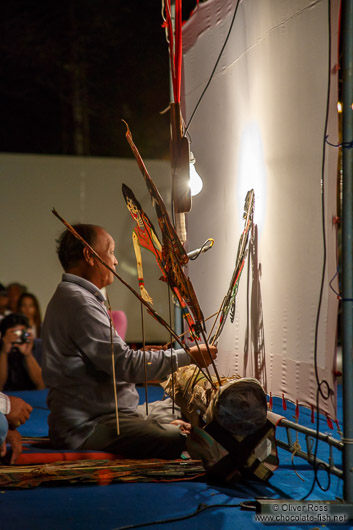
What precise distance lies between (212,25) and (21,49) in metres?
4.81

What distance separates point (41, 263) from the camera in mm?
6422

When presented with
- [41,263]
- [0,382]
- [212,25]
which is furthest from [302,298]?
[41,263]

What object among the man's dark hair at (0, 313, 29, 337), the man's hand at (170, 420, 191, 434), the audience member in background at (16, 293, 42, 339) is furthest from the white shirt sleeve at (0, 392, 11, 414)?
the audience member in background at (16, 293, 42, 339)

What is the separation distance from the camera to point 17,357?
190 inches

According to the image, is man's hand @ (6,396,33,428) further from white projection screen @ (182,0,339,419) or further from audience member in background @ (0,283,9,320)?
audience member in background @ (0,283,9,320)

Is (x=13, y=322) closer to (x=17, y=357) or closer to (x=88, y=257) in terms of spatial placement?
(x=17, y=357)

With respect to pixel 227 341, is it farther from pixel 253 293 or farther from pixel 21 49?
pixel 21 49

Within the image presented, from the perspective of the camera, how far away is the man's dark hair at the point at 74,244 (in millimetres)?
2506

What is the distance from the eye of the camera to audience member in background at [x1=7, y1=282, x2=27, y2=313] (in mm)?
6273

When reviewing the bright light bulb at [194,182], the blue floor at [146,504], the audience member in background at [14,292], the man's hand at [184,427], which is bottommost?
the blue floor at [146,504]

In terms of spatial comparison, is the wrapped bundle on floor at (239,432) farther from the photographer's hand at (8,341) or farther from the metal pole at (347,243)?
the photographer's hand at (8,341)

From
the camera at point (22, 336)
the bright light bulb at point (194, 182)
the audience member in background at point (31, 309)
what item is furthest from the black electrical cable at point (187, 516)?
the audience member in background at point (31, 309)

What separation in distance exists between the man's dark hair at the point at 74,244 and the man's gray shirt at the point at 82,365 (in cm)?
16

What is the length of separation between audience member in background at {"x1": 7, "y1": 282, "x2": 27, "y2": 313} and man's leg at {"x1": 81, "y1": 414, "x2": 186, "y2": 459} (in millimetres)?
4101
